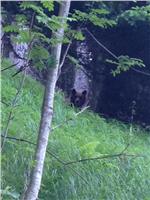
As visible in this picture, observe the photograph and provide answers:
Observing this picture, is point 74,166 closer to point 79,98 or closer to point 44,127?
point 44,127

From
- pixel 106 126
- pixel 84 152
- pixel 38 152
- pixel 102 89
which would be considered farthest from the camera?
pixel 102 89

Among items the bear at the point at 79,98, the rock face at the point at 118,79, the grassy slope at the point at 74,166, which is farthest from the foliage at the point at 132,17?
the grassy slope at the point at 74,166

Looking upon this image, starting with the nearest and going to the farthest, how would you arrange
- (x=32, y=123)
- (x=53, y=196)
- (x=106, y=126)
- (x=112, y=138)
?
1. (x=53, y=196)
2. (x=32, y=123)
3. (x=112, y=138)
4. (x=106, y=126)

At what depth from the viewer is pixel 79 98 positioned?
26.0 ft

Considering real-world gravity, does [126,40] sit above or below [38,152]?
above

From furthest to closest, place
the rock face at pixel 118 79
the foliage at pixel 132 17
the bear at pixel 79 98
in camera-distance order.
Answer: the bear at pixel 79 98
the rock face at pixel 118 79
the foliage at pixel 132 17

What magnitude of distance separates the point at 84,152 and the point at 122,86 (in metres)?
3.54

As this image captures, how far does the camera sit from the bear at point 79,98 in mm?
7836

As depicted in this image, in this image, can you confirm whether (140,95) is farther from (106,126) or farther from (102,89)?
(106,126)

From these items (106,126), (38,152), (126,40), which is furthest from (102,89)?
(38,152)

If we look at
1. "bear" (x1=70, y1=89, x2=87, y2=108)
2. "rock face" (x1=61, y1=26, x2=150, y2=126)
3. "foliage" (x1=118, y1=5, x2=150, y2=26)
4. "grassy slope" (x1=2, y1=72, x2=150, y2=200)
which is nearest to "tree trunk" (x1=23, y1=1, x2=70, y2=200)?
"grassy slope" (x1=2, y1=72, x2=150, y2=200)

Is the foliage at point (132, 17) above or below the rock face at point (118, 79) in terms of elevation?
above

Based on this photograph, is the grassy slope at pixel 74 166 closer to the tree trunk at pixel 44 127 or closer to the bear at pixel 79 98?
the tree trunk at pixel 44 127

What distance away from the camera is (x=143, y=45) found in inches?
299
